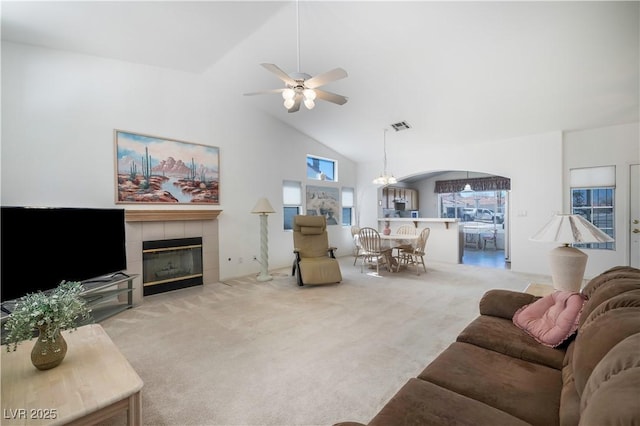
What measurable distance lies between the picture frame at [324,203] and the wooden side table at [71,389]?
17.2ft

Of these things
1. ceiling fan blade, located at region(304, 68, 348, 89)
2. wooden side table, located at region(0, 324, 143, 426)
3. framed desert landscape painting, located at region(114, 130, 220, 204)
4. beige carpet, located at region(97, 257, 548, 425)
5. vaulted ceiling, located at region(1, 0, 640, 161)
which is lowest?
beige carpet, located at region(97, 257, 548, 425)

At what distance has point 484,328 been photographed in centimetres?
186

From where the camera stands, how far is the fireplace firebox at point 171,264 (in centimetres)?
429

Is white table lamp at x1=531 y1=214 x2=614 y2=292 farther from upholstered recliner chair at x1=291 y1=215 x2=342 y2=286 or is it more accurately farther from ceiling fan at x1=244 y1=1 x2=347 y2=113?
upholstered recliner chair at x1=291 y1=215 x2=342 y2=286

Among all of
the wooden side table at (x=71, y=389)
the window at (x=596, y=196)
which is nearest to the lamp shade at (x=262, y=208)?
the wooden side table at (x=71, y=389)

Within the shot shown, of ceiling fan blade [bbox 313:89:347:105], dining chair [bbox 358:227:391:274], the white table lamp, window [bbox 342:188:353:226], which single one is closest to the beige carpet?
dining chair [bbox 358:227:391:274]

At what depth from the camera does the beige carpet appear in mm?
1838

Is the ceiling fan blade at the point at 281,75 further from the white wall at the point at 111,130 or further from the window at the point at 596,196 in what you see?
the window at the point at 596,196

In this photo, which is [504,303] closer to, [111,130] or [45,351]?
[45,351]

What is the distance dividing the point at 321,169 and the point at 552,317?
594 cm

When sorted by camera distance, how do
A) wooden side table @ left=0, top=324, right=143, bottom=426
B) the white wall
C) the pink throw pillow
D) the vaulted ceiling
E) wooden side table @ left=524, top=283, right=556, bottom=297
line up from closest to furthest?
wooden side table @ left=0, top=324, right=143, bottom=426
the pink throw pillow
wooden side table @ left=524, top=283, right=556, bottom=297
the vaulted ceiling
the white wall

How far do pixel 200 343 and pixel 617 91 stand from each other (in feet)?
20.2

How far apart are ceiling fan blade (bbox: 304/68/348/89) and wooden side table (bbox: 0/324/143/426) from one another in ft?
8.79

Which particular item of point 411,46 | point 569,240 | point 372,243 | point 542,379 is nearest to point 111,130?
point 411,46
